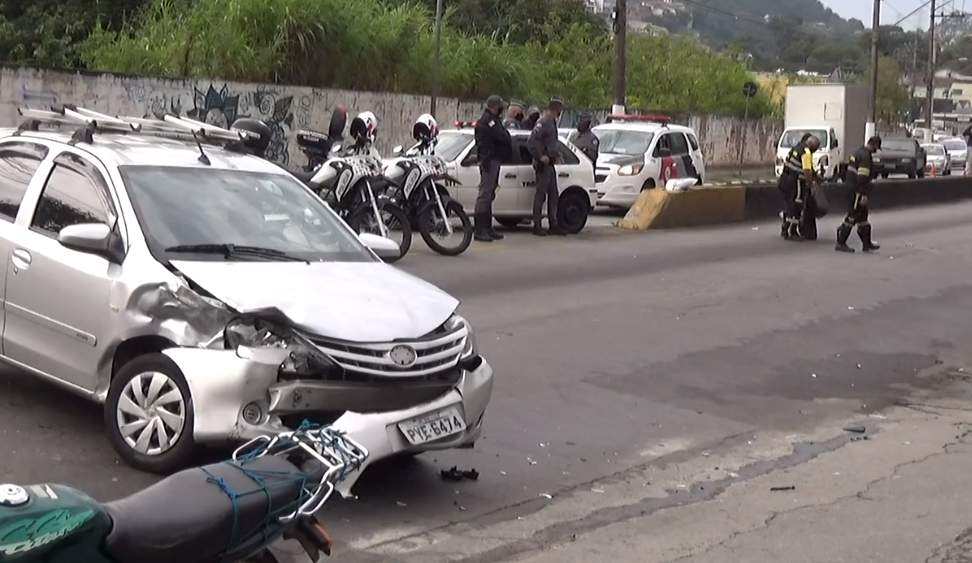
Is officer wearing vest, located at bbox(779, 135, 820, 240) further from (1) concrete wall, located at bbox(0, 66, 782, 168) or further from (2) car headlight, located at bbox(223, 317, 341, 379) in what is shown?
(2) car headlight, located at bbox(223, 317, 341, 379)

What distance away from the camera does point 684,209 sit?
22.2 meters

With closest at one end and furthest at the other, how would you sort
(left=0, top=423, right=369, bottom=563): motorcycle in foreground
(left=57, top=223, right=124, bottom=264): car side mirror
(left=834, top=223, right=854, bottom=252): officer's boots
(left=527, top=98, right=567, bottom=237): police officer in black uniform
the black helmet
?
(left=0, top=423, right=369, bottom=563): motorcycle in foreground → (left=57, top=223, right=124, bottom=264): car side mirror → the black helmet → (left=527, top=98, right=567, bottom=237): police officer in black uniform → (left=834, top=223, right=854, bottom=252): officer's boots

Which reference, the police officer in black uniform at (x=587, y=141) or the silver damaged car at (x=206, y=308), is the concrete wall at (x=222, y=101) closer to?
the police officer in black uniform at (x=587, y=141)

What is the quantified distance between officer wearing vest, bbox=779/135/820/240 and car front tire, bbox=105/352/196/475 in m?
15.1

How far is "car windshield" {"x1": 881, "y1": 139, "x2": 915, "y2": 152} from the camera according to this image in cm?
4503

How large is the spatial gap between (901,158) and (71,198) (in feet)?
135

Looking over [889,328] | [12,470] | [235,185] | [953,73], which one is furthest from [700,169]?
[953,73]

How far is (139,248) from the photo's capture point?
21.6 feet

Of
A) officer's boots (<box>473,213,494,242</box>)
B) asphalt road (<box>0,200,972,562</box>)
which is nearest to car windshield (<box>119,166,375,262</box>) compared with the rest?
asphalt road (<box>0,200,972,562</box>)

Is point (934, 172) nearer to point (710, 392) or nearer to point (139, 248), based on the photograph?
point (710, 392)

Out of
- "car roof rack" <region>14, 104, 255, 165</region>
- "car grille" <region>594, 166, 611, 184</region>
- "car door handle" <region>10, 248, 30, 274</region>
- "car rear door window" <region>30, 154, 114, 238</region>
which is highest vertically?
"car roof rack" <region>14, 104, 255, 165</region>

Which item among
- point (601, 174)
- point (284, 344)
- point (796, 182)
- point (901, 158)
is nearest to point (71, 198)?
point (284, 344)

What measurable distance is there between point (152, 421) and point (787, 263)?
12.8m

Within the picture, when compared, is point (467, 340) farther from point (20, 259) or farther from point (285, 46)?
point (285, 46)
